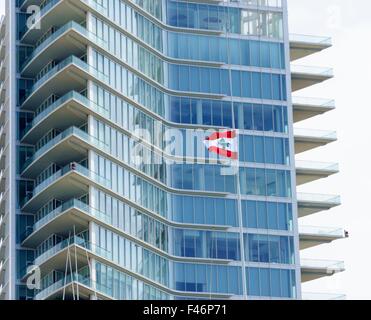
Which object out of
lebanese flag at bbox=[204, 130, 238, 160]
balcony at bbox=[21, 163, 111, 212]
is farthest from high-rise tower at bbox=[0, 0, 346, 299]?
lebanese flag at bbox=[204, 130, 238, 160]

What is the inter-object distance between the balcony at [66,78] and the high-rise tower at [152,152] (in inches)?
6.3

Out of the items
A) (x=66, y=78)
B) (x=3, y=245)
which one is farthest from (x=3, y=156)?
(x=66, y=78)

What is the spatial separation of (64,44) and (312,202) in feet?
100

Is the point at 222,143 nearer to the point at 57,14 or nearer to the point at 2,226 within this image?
the point at 57,14

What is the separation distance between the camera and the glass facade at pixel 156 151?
14262 cm

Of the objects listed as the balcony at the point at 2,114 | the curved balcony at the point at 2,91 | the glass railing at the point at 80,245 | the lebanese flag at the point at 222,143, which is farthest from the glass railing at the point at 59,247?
the curved balcony at the point at 2,91

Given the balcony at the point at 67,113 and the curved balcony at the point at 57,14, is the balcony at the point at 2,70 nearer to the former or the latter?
the curved balcony at the point at 57,14

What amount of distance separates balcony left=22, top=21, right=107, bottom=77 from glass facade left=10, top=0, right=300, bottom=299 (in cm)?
19

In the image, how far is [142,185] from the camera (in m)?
148

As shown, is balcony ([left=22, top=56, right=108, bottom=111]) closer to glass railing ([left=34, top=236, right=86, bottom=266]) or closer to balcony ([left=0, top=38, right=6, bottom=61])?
balcony ([left=0, top=38, right=6, bottom=61])

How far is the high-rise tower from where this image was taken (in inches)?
5615
